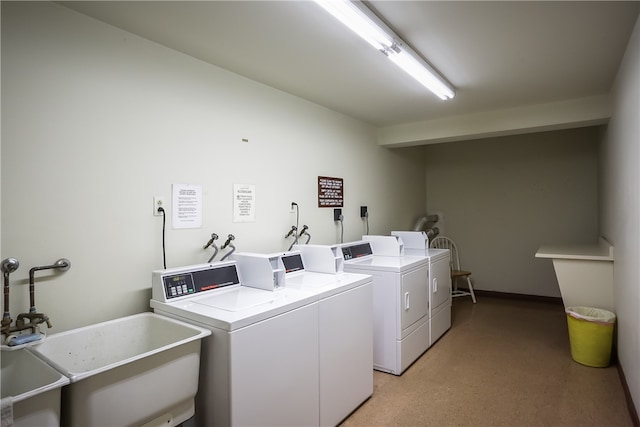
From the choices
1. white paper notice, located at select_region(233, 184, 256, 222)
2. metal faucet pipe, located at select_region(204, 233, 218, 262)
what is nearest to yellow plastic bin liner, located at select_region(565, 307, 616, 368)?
white paper notice, located at select_region(233, 184, 256, 222)

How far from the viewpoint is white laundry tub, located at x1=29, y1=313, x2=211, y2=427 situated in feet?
4.05

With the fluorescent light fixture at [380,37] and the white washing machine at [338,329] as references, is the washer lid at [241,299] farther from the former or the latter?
the fluorescent light fixture at [380,37]

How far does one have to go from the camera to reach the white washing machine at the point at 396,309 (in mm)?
2762

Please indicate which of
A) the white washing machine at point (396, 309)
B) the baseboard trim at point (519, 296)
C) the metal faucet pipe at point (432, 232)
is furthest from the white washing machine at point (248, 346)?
the baseboard trim at point (519, 296)

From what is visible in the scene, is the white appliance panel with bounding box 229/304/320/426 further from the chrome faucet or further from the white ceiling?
the white ceiling

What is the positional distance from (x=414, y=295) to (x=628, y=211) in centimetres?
155

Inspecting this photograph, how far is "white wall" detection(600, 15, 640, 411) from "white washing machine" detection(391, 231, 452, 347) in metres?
1.37

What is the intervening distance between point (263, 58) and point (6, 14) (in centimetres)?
127

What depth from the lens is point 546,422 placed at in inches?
84.6

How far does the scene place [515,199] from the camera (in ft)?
16.4

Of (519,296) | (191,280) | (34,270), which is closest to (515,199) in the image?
(519,296)

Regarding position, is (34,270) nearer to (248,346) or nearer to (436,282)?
(248,346)

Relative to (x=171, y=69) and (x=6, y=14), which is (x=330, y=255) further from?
(x=6, y=14)

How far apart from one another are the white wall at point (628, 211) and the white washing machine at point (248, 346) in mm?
1861
